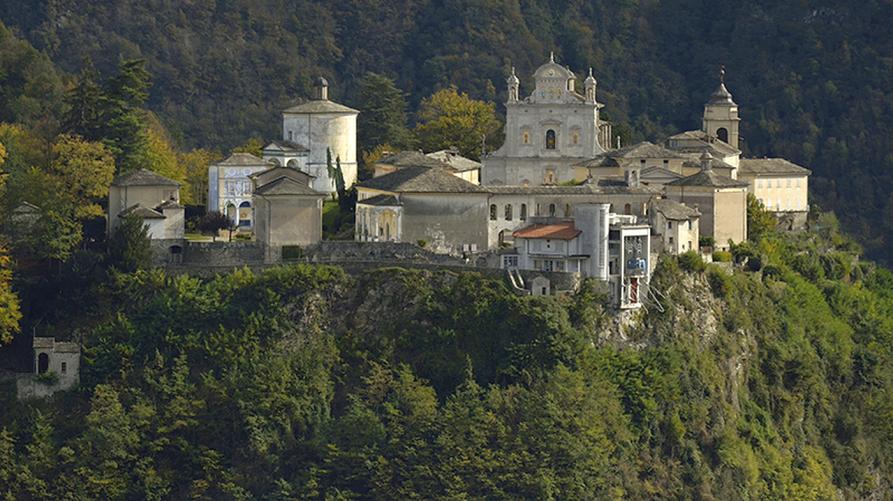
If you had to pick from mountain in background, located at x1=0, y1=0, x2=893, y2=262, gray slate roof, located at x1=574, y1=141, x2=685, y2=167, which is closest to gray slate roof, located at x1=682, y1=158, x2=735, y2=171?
gray slate roof, located at x1=574, y1=141, x2=685, y2=167

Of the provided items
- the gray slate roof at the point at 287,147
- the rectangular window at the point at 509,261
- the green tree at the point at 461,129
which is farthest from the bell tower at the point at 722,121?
the rectangular window at the point at 509,261

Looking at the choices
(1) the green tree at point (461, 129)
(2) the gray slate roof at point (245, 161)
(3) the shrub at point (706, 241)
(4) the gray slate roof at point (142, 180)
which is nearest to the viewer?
(4) the gray slate roof at point (142, 180)

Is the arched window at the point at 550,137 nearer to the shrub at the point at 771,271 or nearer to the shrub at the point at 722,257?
the shrub at the point at 771,271

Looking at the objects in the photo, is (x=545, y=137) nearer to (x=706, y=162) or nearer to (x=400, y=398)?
(x=706, y=162)

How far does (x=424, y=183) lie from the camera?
263 feet

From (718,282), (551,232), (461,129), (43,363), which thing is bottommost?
(43,363)

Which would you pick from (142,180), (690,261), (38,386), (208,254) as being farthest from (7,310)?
(690,261)

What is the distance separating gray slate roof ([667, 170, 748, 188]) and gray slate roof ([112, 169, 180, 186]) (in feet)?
47.1

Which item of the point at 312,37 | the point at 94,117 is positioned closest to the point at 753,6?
the point at 312,37

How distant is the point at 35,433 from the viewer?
75.9 m

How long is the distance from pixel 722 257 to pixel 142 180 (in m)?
16.4

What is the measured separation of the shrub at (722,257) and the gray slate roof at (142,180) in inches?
599

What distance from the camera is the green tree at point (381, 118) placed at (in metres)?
98.3

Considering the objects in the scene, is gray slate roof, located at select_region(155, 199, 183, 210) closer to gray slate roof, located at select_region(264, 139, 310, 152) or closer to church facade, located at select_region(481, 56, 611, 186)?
gray slate roof, located at select_region(264, 139, 310, 152)
